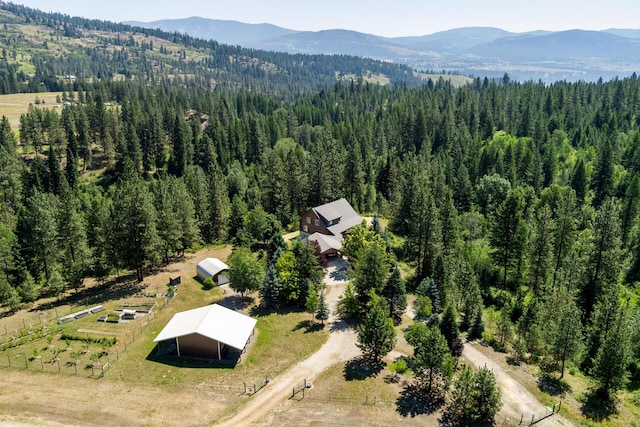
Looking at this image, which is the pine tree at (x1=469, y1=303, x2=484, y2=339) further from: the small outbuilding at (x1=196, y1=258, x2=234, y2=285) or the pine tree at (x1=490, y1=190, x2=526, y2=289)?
the small outbuilding at (x1=196, y1=258, x2=234, y2=285)

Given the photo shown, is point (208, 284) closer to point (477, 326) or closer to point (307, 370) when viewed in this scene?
point (307, 370)

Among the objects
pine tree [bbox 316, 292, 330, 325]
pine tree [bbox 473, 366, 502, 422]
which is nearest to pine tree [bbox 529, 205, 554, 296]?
pine tree [bbox 473, 366, 502, 422]

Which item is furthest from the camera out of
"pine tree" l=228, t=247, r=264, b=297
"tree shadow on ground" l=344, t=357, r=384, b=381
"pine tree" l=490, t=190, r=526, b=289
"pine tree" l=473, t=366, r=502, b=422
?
"pine tree" l=490, t=190, r=526, b=289

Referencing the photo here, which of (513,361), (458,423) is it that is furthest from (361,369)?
(513,361)

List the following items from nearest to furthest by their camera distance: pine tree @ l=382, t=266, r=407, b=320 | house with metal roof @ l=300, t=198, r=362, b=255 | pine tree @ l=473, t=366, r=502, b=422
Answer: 1. pine tree @ l=473, t=366, r=502, b=422
2. pine tree @ l=382, t=266, r=407, b=320
3. house with metal roof @ l=300, t=198, r=362, b=255

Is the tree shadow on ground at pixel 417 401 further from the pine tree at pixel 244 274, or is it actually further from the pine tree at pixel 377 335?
the pine tree at pixel 244 274

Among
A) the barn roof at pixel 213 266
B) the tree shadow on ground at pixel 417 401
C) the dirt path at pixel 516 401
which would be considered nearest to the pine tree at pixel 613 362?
the dirt path at pixel 516 401
